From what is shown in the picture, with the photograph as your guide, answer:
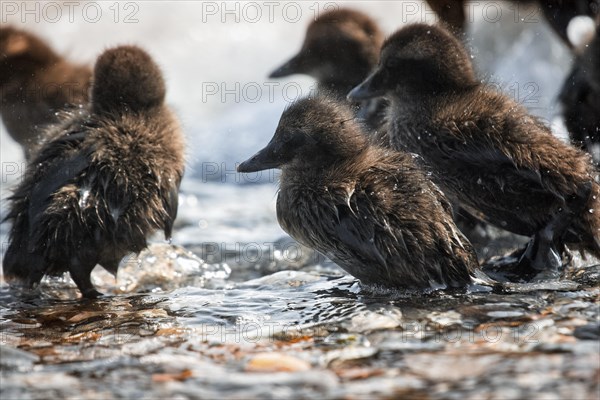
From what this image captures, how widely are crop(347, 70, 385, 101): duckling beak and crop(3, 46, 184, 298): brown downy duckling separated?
50.9 inches

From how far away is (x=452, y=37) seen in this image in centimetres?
609

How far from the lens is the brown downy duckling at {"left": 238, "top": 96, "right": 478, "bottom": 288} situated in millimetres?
4758

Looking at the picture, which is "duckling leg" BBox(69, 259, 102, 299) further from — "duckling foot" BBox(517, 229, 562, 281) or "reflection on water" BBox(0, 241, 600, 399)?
"duckling foot" BBox(517, 229, 562, 281)

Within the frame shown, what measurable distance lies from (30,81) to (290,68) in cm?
236

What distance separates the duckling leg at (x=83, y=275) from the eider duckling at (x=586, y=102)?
3.97m

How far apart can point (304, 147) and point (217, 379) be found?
80.4 inches

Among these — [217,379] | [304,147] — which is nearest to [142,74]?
[304,147]

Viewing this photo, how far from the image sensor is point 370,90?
249 inches

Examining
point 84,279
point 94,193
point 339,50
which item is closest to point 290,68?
point 339,50

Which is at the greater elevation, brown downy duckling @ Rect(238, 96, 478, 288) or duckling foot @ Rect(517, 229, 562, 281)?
brown downy duckling @ Rect(238, 96, 478, 288)

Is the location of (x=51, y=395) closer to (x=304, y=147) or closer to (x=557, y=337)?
(x=557, y=337)

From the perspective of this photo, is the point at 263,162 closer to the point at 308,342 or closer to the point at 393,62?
the point at 393,62

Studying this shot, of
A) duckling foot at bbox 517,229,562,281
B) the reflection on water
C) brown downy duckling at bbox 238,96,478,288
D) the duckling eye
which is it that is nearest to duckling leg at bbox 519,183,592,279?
duckling foot at bbox 517,229,562,281

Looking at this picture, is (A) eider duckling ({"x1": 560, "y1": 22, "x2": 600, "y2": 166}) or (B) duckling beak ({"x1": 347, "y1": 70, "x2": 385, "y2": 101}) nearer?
(B) duckling beak ({"x1": 347, "y1": 70, "x2": 385, "y2": 101})
